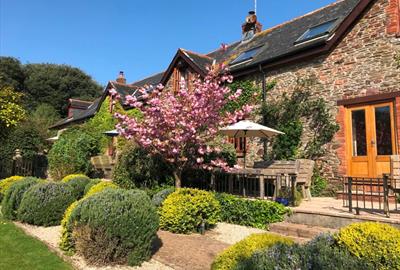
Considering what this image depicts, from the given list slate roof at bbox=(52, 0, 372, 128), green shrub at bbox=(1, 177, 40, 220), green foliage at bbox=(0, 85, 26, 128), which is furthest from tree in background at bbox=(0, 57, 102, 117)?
green shrub at bbox=(1, 177, 40, 220)

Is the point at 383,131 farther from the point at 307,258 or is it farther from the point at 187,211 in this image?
the point at 307,258

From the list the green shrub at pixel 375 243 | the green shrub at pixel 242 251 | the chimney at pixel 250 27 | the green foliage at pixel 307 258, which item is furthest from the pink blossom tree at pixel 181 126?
the chimney at pixel 250 27

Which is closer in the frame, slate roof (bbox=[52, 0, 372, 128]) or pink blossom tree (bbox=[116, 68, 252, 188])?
pink blossom tree (bbox=[116, 68, 252, 188])

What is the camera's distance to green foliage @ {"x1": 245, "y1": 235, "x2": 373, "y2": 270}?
3273mm

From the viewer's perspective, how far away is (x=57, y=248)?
241 inches

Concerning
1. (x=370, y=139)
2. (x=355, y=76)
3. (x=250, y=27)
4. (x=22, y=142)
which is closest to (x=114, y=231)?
(x=370, y=139)

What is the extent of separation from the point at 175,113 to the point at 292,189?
3621 mm

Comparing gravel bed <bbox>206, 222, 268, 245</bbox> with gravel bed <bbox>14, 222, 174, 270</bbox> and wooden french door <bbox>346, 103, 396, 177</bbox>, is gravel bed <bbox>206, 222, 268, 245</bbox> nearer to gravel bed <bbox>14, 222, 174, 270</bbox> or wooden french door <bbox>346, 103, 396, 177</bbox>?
gravel bed <bbox>14, 222, 174, 270</bbox>

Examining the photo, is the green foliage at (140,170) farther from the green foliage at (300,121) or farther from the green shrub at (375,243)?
the green shrub at (375,243)

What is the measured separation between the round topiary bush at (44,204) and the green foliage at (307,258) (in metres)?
6.14

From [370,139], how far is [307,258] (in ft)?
26.9

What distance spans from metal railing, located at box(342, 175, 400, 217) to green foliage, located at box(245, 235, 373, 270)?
3.51m

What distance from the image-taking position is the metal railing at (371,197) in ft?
21.5

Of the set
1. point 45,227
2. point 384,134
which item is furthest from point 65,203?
point 384,134
